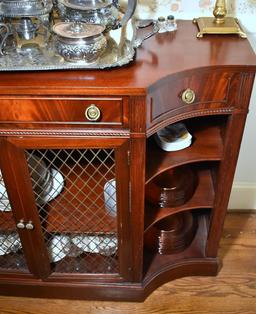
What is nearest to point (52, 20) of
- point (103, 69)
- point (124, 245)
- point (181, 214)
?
point (103, 69)

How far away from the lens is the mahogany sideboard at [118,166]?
84cm

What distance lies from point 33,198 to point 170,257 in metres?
0.57

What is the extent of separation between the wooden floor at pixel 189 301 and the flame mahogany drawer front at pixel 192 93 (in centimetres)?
72

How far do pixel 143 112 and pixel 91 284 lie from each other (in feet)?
2.24

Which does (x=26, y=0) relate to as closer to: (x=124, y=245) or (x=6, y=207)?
(x=6, y=207)

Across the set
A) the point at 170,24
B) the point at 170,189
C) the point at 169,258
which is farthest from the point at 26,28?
the point at 169,258

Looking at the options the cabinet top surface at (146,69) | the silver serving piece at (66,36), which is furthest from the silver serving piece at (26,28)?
the cabinet top surface at (146,69)

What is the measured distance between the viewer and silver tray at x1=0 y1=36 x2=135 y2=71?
0.84 metres

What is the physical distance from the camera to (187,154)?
1.06m

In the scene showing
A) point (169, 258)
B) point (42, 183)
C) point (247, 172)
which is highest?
point (42, 183)

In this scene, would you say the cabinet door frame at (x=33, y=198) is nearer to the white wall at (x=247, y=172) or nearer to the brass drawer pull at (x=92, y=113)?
the brass drawer pull at (x=92, y=113)

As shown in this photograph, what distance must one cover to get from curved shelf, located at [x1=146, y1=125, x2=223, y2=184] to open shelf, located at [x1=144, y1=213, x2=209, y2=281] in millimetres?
414

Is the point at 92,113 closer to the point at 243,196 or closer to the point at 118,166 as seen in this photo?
the point at 118,166

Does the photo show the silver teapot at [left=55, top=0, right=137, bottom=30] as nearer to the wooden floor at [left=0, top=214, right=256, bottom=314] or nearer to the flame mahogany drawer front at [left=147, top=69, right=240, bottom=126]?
the flame mahogany drawer front at [left=147, top=69, right=240, bottom=126]
